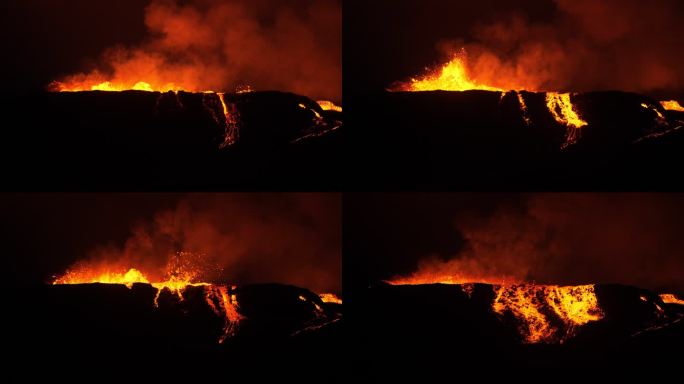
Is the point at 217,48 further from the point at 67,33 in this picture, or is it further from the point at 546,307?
the point at 546,307

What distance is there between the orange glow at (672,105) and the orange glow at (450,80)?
2.45 ft

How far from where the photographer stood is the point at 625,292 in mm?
2736

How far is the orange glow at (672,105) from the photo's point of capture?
2.84m

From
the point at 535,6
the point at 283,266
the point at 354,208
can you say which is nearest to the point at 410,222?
the point at 354,208

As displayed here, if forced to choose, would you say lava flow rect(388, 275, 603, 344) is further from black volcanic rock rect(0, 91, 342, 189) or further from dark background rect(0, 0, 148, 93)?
dark background rect(0, 0, 148, 93)

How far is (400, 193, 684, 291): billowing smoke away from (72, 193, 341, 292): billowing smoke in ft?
2.25

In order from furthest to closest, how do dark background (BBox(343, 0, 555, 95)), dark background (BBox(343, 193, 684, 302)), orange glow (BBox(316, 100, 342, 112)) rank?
1. dark background (BBox(343, 193, 684, 302))
2. orange glow (BBox(316, 100, 342, 112))
3. dark background (BBox(343, 0, 555, 95))

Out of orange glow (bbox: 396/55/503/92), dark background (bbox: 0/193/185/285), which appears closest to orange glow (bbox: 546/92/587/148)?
orange glow (bbox: 396/55/503/92)

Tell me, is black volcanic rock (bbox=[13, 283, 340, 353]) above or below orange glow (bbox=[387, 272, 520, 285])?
below

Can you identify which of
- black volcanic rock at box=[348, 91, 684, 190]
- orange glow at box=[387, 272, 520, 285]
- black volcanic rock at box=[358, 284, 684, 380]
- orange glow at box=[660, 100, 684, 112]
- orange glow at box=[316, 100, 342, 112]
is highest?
orange glow at box=[660, 100, 684, 112]

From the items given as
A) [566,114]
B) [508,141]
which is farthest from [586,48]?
[508,141]

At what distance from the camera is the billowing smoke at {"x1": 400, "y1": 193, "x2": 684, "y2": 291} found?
2904 millimetres

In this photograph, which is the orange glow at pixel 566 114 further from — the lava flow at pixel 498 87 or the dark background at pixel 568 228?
the dark background at pixel 568 228

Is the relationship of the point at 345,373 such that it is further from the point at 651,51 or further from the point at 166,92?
the point at 651,51
